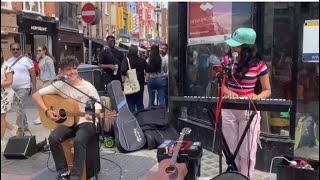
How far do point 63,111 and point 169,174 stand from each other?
132 centimetres

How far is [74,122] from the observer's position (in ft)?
13.0

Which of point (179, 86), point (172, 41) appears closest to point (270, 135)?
point (179, 86)

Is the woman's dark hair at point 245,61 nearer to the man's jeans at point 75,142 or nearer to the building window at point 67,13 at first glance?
the man's jeans at point 75,142

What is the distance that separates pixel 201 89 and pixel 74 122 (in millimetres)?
2155

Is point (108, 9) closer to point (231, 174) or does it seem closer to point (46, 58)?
point (46, 58)

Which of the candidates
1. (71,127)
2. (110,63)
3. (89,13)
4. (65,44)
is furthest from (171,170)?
(65,44)

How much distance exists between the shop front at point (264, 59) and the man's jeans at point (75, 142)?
0.93m

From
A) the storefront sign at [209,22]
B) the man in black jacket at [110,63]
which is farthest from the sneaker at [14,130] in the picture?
the storefront sign at [209,22]

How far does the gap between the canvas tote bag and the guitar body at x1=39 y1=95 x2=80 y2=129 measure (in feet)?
8.25

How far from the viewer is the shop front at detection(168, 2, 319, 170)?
3.69 metres

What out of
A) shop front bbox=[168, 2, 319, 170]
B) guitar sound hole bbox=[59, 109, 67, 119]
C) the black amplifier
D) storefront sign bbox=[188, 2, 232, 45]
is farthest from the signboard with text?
the black amplifier

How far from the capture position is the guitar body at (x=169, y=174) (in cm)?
326

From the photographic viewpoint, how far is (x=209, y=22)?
540 cm

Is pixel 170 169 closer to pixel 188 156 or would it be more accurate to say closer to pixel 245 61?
pixel 188 156
